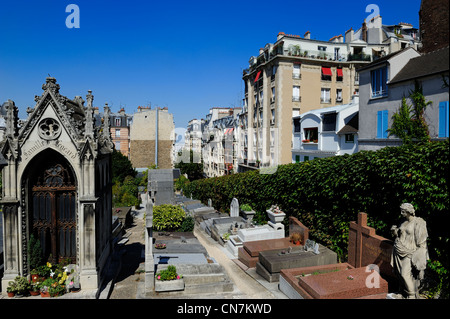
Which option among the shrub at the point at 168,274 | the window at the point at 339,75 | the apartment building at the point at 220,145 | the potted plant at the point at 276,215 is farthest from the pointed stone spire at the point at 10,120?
the apartment building at the point at 220,145

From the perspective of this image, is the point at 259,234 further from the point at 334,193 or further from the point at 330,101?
the point at 330,101

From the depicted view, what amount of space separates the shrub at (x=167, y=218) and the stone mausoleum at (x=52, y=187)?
9391mm

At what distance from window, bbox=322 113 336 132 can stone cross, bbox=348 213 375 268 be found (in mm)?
17600

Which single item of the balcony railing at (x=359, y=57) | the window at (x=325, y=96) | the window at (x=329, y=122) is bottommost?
the window at (x=329, y=122)

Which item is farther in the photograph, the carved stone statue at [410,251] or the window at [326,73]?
the window at [326,73]

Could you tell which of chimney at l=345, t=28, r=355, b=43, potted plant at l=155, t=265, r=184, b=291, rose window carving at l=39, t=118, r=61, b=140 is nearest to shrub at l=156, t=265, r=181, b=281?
potted plant at l=155, t=265, r=184, b=291

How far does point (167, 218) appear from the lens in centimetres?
2183

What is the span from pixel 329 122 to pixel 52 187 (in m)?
25.2

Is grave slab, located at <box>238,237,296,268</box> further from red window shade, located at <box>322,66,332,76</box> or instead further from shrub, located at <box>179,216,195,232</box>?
red window shade, located at <box>322,66,332,76</box>

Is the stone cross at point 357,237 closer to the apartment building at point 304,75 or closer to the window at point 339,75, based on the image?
the apartment building at point 304,75

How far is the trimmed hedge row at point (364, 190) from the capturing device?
9.55 m

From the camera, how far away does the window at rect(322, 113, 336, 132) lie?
29656 mm

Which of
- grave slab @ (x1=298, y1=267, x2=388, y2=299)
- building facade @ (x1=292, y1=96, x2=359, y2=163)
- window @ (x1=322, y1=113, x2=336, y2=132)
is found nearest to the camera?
grave slab @ (x1=298, y1=267, x2=388, y2=299)

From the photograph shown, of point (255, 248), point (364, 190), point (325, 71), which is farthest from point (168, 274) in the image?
point (325, 71)
